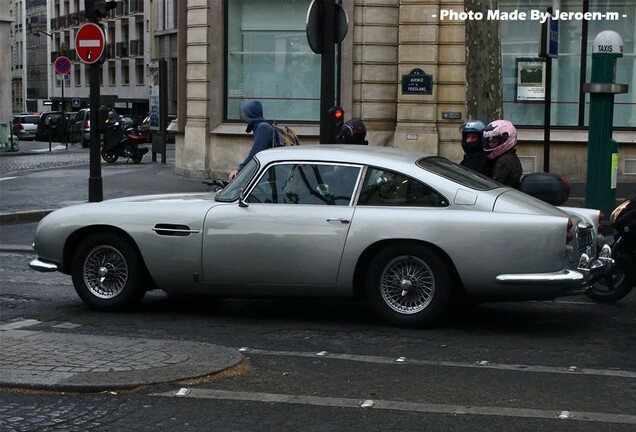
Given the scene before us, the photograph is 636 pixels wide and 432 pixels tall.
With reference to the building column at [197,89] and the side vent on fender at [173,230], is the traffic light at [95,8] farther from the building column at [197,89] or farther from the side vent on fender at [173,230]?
the side vent on fender at [173,230]

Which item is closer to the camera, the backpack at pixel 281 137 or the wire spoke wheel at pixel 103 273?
the wire spoke wheel at pixel 103 273

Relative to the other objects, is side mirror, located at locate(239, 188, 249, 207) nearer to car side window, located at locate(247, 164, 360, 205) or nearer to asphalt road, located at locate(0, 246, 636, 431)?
car side window, located at locate(247, 164, 360, 205)

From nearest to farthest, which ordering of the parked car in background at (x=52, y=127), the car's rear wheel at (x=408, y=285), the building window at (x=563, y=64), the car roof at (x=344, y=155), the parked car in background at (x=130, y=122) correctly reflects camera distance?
the car's rear wheel at (x=408, y=285)
the car roof at (x=344, y=155)
the building window at (x=563, y=64)
the parked car in background at (x=130, y=122)
the parked car in background at (x=52, y=127)

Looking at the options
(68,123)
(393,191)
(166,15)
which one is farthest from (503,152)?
(166,15)

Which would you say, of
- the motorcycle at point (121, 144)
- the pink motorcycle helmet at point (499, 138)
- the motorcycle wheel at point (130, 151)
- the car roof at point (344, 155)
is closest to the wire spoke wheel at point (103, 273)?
the car roof at point (344, 155)

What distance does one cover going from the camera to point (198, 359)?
23.4 feet

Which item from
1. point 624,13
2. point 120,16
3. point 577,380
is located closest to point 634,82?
point 624,13

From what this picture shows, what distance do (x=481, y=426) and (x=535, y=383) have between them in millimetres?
1140

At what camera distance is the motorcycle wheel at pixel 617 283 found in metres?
9.98

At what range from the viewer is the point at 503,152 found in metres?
10.6

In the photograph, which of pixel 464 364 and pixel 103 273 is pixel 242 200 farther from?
pixel 464 364

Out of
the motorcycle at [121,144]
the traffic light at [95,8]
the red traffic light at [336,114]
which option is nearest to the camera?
the red traffic light at [336,114]

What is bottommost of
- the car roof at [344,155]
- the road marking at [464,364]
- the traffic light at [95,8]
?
the road marking at [464,364]

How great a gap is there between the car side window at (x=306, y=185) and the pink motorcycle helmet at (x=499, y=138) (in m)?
2.22
